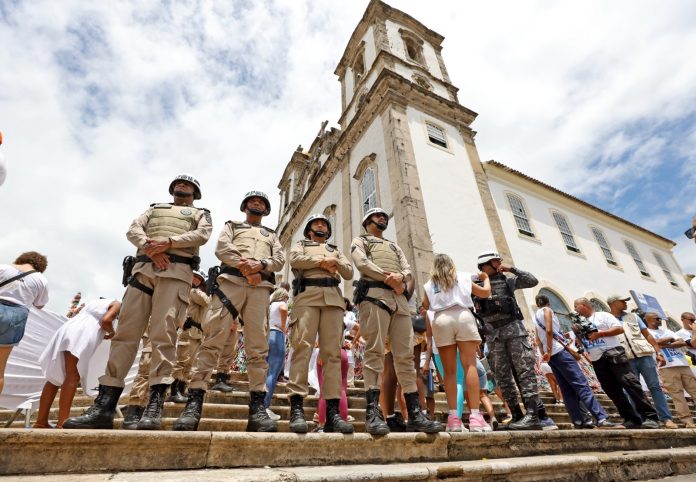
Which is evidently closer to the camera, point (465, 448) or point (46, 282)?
point (465, 448)

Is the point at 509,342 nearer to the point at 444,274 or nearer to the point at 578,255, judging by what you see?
the point at 444,274

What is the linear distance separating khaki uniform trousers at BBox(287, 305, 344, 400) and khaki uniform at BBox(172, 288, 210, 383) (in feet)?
8.81

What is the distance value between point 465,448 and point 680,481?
1829 mm

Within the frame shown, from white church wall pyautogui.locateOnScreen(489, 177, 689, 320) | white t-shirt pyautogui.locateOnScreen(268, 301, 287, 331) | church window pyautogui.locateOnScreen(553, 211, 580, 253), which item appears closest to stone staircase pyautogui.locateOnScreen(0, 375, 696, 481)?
white t-shirt pyautogui.locateOnScreen(268, 301, 287, 331)

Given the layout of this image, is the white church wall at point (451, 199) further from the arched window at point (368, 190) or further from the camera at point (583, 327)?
the camera at point (583, 327)

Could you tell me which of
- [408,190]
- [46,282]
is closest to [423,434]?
[46,282]

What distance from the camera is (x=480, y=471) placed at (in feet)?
8.41

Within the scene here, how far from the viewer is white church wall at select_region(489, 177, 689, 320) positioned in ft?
46.6

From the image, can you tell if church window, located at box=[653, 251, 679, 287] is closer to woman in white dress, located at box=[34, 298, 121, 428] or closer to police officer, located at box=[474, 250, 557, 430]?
police officer, located at box=[474, 250, 557, 430]

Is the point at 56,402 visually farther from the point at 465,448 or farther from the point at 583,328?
the point at 583,328

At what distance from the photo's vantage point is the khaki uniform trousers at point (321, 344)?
319cm

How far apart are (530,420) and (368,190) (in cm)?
1049

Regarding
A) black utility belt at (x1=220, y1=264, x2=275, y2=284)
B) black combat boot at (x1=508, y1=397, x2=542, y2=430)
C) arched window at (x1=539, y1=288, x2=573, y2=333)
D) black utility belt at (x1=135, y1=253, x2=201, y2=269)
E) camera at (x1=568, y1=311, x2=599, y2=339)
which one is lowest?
black combat boot at (x1=508, y1=397, x2=542, y2=430)

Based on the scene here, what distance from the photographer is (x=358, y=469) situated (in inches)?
90.4
